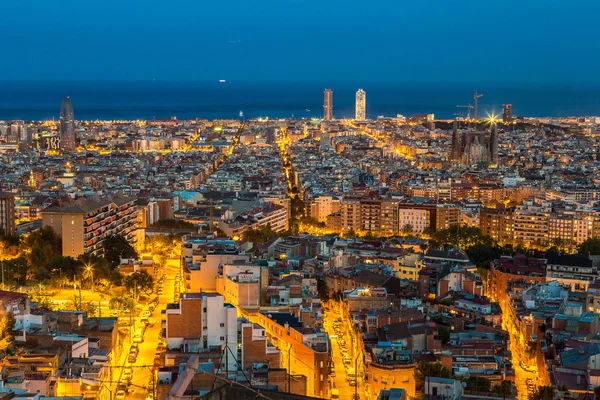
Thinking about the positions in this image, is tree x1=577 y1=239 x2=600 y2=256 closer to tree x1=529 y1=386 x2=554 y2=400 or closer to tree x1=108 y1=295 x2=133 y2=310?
tree x1=108 y1=295 x2=133 y2=310

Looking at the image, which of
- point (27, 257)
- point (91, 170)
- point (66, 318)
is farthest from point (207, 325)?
point (91, 170)

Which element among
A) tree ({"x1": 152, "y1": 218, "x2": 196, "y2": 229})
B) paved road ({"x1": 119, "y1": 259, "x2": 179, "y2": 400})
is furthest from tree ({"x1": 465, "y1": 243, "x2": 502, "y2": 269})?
tree ({"x1": 152, "y1": 218, "x2": 196, "y2": 229})

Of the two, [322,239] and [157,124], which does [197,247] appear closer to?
[322,239]

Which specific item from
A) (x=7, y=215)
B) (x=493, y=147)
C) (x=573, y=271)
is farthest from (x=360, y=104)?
(x=573, y=271)

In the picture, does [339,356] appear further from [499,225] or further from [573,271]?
[499,225]

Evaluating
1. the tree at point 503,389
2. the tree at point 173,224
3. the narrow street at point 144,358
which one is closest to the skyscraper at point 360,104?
the tree at point 173,224

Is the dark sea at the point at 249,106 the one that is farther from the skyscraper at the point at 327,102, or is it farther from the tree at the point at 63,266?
the tree at the point at 63,266
